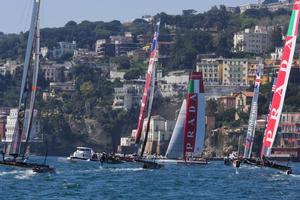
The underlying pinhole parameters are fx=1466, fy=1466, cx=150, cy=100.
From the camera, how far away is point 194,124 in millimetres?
111812

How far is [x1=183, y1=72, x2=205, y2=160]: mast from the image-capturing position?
111m

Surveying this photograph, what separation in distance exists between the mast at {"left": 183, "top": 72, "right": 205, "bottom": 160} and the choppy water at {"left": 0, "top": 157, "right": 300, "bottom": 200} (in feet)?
40.7

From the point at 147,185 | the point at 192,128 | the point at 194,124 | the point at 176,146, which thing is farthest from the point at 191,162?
the point at 147,185

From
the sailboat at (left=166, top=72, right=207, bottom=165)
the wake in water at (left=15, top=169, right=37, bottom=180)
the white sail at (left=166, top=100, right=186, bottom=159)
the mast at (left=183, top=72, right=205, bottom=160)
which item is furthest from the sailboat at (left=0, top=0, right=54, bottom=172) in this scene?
the white sail at (left=166, top=100, right=186, bottom=159)

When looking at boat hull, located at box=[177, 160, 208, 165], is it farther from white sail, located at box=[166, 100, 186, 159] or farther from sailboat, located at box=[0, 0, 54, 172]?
sailboat, located at box=[0, 0, 54, 172]

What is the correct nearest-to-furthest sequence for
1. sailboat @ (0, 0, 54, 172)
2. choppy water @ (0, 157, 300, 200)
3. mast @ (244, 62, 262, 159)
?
1. choppy water @ (0, 157, 300, 200)
2. sailboat @ (0, 0, 54, 172)
3. mast @ (244, 62, 262, 159)

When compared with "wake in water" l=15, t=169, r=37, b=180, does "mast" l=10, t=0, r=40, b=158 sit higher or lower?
higher

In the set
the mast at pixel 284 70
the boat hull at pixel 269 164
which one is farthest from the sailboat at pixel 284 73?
the boat hull at pixel 269 164

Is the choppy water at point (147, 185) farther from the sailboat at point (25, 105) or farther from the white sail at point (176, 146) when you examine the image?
the white sail at point (176, 146)

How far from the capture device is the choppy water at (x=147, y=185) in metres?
69.6

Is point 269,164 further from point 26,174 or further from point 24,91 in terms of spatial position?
point 24,91

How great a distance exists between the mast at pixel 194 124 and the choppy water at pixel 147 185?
A: 40.7ft

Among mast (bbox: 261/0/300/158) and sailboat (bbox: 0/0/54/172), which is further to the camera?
sailboat (bbox: 0/0/54/172)

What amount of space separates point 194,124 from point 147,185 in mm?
33115
